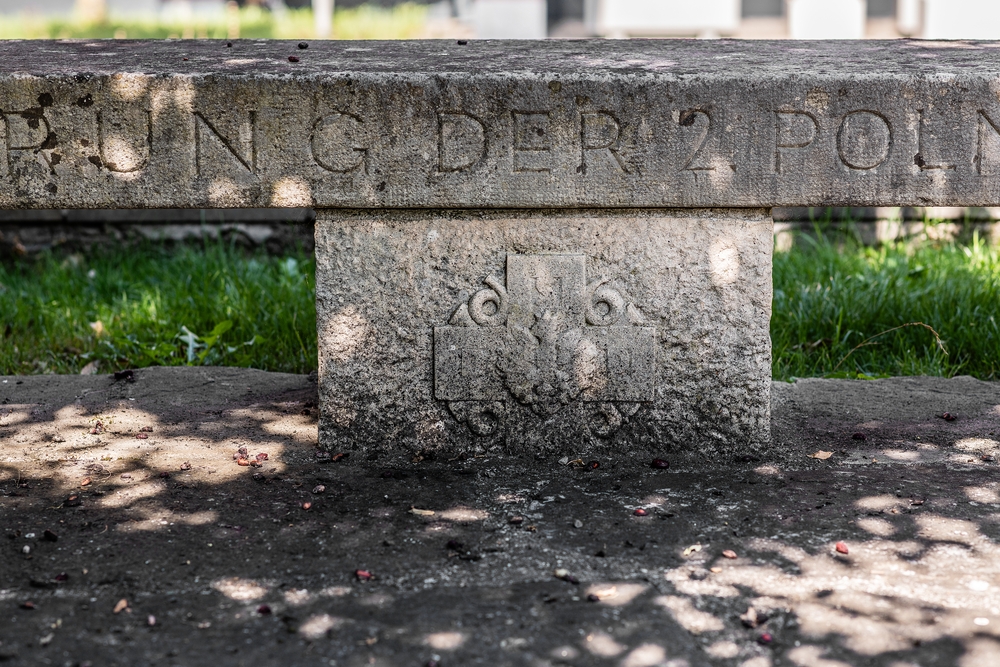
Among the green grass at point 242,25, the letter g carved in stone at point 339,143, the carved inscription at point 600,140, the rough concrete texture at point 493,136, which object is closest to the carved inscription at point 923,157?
the rough concrete texture at point 493,136

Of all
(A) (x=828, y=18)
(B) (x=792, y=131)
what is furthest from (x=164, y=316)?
(A) (x=828, y=18)

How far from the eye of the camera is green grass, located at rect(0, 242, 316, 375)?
390 centimetres

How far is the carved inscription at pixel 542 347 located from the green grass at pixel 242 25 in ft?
19.1

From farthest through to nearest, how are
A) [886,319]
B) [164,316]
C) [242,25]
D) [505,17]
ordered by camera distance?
[242,25] < [505,17] < [164,316] < [886,319]

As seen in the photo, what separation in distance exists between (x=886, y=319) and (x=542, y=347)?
75.9 inches

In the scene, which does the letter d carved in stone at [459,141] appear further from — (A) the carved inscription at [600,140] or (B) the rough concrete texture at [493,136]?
(A) the carved inscription at [600,140]

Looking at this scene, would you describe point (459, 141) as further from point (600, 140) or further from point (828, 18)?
point (828, 18)

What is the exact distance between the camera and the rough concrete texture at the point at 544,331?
2568 millimetres

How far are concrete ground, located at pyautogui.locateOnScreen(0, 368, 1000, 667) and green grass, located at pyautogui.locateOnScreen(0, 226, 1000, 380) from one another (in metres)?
0.82

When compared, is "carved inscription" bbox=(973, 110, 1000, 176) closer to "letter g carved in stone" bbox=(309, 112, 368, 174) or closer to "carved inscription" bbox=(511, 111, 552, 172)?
"carved inscription" bbox=(511, 111, 552, 172)

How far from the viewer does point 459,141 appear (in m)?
2.46

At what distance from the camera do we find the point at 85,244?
211 inches

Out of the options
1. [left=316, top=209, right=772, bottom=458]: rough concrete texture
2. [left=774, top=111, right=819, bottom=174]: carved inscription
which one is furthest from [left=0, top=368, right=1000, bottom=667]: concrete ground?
[left=774, top=111, right=819, bottom=174]: carved inscription

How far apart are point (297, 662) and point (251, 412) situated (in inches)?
56.5
